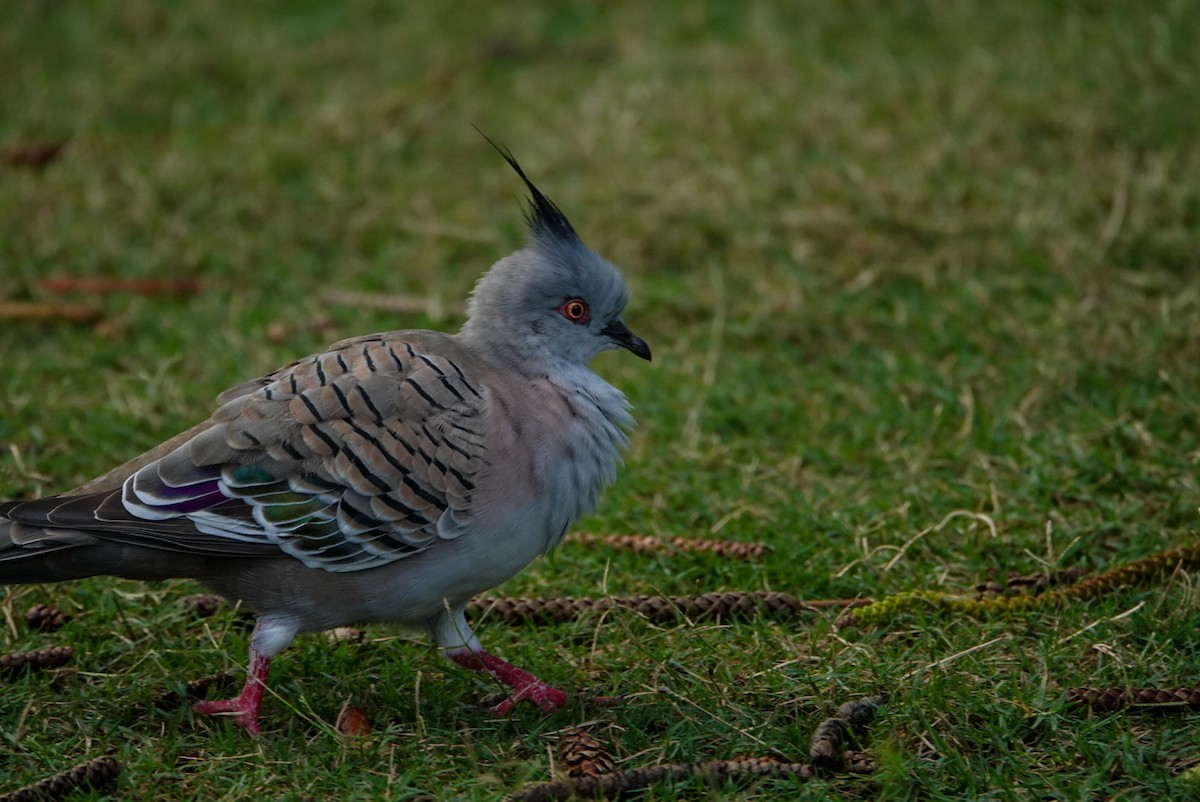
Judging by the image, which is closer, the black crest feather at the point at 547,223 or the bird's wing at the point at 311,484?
the bird's wing at the point at 311,484

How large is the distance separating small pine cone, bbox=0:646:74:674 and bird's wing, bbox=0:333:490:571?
454 millimetres

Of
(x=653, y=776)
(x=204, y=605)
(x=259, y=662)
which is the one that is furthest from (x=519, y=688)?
(x=204, y=605)

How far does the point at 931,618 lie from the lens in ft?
12.8

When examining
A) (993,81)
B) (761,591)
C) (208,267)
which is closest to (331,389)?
(761,591)

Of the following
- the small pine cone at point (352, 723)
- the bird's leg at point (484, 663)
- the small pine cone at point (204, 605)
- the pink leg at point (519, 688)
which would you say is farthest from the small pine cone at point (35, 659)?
the pink leg at point (519, 688)

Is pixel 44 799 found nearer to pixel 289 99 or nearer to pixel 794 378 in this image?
pixel 794 378

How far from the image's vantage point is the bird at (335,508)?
345 cm

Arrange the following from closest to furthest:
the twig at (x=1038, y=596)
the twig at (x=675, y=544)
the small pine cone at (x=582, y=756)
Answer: the small pine cone at (x=582, y=756), the twig at (x=1038, y=596), the twig at (x=675, y=544)

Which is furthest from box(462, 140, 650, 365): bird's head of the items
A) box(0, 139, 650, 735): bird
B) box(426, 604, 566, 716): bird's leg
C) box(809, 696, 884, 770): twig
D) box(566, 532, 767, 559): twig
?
box(809, 696, 884, 770): twig

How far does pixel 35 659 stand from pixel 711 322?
10.4 feet

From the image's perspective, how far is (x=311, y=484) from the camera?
11.4 ft

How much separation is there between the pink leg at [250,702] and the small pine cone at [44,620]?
69 cm

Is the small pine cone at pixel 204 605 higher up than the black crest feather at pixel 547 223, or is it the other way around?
the black crest feather at pixel 547 223

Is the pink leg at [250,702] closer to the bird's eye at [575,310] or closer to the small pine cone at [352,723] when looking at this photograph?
the small pine cone at [352,723]
